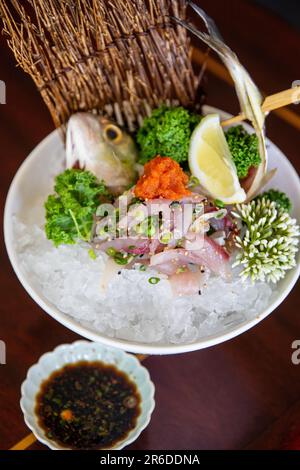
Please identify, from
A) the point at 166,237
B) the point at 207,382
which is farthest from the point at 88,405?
the point at 166,237

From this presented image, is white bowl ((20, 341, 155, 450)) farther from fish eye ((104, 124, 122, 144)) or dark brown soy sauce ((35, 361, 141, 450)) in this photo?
fish eye ((104, 124, 122, 144))

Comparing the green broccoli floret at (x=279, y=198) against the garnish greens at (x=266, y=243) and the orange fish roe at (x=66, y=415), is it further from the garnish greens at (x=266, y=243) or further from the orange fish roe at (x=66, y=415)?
the orange fish roe at (x=66, y=415)

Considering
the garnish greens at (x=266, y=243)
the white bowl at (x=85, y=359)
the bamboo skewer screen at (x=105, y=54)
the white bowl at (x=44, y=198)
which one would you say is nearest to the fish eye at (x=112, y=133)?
the bamboo skewer screen at (x=105, y=54)

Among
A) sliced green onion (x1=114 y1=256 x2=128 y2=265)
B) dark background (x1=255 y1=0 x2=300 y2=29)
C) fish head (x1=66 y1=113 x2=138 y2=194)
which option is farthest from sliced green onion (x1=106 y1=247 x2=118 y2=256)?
dark background (x1=255 y1=0 x2=300 y2=29)

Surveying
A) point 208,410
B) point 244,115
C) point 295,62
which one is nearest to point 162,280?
point 208,410

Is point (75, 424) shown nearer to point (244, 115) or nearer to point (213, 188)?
point (213, 188)
